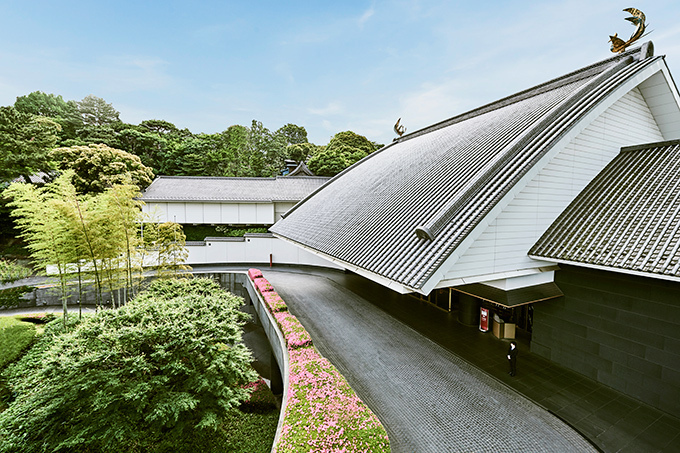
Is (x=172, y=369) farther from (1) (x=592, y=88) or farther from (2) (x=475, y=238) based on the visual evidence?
(1) (x=592, y=88)

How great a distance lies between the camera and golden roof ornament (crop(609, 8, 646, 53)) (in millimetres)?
6891

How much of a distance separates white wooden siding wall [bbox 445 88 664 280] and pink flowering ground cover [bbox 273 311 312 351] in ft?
13.4

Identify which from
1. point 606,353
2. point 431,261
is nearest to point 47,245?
point 431,261

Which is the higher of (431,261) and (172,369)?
(431,261)

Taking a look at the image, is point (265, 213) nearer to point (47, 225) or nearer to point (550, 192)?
point (47, 225)

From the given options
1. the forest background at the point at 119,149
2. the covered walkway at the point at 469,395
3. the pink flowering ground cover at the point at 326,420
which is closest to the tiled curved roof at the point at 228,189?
the forest background at the point at 119,149

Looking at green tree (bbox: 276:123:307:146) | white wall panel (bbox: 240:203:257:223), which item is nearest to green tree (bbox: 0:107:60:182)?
white wall panel (bbox: 240:203:257:223)

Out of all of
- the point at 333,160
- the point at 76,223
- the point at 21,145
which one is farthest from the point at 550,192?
the point at 21,145

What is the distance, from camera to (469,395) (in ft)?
19.2

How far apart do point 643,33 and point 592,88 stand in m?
2.06

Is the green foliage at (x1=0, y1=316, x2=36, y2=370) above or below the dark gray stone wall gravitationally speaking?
below

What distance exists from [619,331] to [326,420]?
20.1ft

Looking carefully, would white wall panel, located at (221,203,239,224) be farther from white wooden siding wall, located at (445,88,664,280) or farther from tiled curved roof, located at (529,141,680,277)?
tiled curved roof, located at (529,141,680,277)

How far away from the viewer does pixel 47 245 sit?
9.23m
